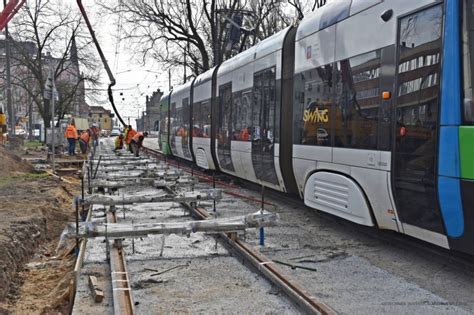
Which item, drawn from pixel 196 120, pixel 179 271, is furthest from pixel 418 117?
pixel 196 120

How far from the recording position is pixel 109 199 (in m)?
9.02

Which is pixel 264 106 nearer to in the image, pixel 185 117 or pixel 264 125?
pixel 264 125

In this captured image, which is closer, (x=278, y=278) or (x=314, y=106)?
(x=278, y=278)

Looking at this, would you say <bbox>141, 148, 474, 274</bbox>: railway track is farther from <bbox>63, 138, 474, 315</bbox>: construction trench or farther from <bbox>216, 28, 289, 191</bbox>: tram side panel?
<bbox>216, 28, 289, 191</bbox>: tram side panel

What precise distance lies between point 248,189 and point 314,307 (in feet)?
31.3

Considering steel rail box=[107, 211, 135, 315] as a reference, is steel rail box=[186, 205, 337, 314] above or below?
above

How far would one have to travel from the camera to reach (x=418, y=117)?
5.54 m

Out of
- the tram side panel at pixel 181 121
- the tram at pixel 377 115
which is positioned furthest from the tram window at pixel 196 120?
the tram at pixel 377 115

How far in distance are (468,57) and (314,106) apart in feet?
10.8

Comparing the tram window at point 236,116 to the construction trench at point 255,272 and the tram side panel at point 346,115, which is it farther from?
the construction trench at point 255,272

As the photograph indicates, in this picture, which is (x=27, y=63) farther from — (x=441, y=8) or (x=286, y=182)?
(x=441, y=8)

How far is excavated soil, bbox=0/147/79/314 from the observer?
5.38m

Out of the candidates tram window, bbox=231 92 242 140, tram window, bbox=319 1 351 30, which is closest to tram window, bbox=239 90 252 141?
tram window, bbox=231 92 242 140

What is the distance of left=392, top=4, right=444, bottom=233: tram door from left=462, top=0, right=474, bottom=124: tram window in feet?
0.96
